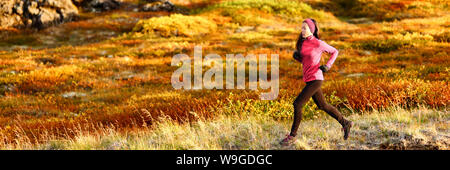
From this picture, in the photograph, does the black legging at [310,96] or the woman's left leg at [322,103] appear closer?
the black legging at [310,96]

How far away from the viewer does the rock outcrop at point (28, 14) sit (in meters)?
30.1

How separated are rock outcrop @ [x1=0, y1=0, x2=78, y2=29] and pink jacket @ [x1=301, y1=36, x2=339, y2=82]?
32.3 metres

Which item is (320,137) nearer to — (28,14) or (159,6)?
(28,14)

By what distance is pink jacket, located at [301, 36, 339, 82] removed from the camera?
4.55 m

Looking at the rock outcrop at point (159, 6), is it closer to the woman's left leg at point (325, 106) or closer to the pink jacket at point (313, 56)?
the pink jacket at point (313, 56)

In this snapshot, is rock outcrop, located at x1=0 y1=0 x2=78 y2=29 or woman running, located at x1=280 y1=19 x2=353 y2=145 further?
rock outcrop, located at x1=0 y1=0 x2=78 y2=29

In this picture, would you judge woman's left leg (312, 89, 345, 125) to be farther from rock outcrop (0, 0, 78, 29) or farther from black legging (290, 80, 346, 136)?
rock outcrop (0, 0, 78, 29)

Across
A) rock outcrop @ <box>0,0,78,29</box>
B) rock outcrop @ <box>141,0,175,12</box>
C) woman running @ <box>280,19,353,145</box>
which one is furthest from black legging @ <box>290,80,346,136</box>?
rock outcrop @ <box>141,0,175,12</box>

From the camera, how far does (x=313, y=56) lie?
455 cm

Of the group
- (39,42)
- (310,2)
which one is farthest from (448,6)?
(39,42)

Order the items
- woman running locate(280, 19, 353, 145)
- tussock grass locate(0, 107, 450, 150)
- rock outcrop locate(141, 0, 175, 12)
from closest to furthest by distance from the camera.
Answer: woman running locate(280, 19, 353, 145) → tussock grass locate(0, 107, 450, 150) → rock outcrop locate(141, 0, 175, 12)

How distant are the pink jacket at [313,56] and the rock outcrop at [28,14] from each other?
32.3 metres

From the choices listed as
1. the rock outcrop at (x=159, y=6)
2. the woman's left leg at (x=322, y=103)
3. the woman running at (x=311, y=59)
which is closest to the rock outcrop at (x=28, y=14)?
the rock outcrop at (x=159, y=6)

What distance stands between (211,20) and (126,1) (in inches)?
709
